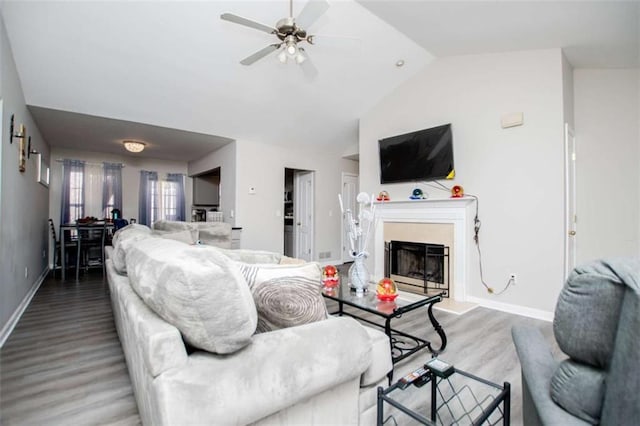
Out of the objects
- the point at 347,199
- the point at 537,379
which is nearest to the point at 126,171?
the point at 347,199

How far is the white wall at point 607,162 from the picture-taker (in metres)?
3.39

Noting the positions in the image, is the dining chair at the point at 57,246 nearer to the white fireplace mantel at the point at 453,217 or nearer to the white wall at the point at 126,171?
the white wall at the point at 126,171

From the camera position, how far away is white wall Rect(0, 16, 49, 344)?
2.44 metres

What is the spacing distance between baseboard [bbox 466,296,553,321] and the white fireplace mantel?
7.6 inches

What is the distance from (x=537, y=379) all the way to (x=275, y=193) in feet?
17.0

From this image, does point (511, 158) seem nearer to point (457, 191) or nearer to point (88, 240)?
point (457, 191)

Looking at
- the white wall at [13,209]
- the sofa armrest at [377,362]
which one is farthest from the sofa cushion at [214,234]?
the sofa armrest at [377,362]

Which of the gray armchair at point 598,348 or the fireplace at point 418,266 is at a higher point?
the gray armchair at point 598,348

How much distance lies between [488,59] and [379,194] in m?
2.22

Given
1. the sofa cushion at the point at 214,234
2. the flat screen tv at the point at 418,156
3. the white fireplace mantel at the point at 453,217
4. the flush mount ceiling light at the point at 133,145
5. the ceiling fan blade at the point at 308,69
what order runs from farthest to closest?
the flush mount ceiling light at the point at 133,145, the sofa cushion at the point at 214,234, the flat screen tv at the point at 418,156, the white fireplace mantel at the point at 453,217, the ceiling fan blade at the point at 308,69

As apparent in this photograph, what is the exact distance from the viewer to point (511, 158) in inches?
138

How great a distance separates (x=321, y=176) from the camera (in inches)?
253

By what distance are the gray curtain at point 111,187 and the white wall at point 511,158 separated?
20.6 feet

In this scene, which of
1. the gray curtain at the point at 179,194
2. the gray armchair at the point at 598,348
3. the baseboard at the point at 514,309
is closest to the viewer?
the gray armchair at the point at 598,348
